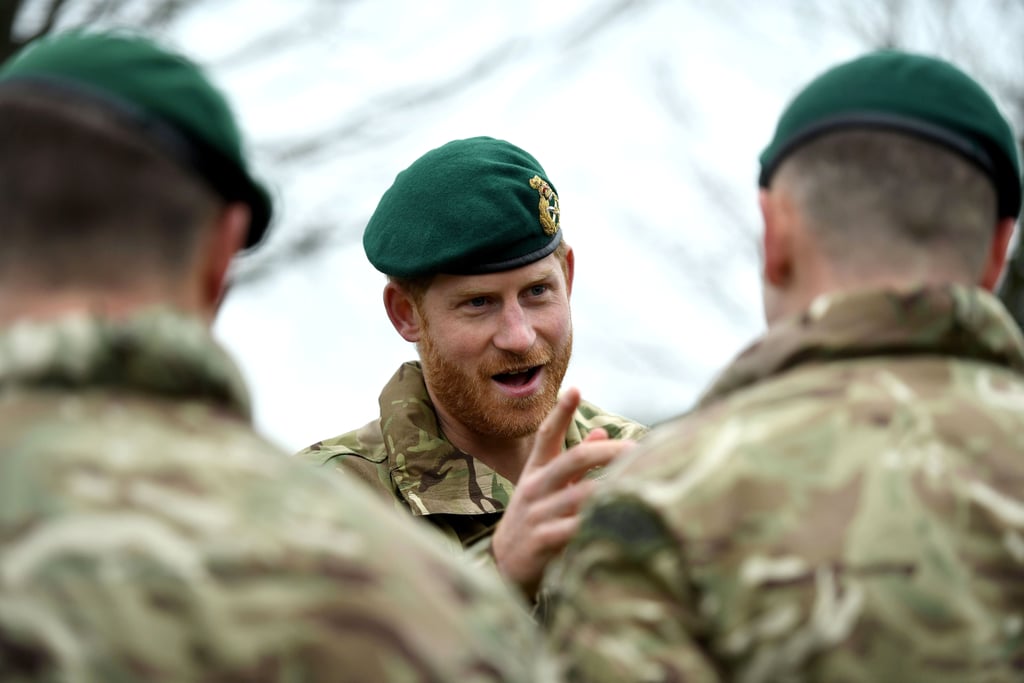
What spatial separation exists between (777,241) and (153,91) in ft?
3.61

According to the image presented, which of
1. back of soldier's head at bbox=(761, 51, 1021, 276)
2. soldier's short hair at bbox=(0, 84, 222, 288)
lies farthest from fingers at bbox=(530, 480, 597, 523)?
soldier's short hair at bbox=(0, 84, 222, 288)

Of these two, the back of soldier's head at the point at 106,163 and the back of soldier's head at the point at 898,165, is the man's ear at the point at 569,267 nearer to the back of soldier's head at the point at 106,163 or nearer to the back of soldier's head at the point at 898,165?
the back of soldier's head at the point at 898,165

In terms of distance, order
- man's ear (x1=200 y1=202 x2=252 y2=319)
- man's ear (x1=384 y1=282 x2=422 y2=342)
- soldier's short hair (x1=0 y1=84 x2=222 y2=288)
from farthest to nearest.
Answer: man's ear (x1=384 y1=282 x2=422 y2=342) < man's ear (x1=200 y1=202 x2=252 y2=319) < soldier's short hair (x1=0 y1=84 x2=222 y2=288)

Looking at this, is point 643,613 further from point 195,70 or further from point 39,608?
point 195,70

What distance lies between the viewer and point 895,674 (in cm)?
222

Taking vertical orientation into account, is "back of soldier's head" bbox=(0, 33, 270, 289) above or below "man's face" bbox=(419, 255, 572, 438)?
above

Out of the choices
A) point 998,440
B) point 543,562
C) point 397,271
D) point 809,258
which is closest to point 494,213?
point 397,271

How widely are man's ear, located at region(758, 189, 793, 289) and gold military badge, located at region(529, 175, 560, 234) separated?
1.72 metres

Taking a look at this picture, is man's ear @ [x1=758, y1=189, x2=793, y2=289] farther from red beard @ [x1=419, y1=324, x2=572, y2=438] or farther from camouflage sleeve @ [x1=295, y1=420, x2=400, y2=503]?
camouflage sleeve @ [x1=295, y1=420, x2=400, y2=503]

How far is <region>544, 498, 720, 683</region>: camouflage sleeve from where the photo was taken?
89.0 inches

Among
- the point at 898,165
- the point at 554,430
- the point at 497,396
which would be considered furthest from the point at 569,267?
the point at 898,165

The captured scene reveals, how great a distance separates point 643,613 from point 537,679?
22 cm

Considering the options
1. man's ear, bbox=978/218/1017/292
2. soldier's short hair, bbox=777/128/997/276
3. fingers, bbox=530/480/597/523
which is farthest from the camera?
fingers, bbox=530/480/597/523

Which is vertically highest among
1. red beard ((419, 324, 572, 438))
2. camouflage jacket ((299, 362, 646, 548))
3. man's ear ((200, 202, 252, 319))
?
man's ear ((200, 202, 252, 319))
